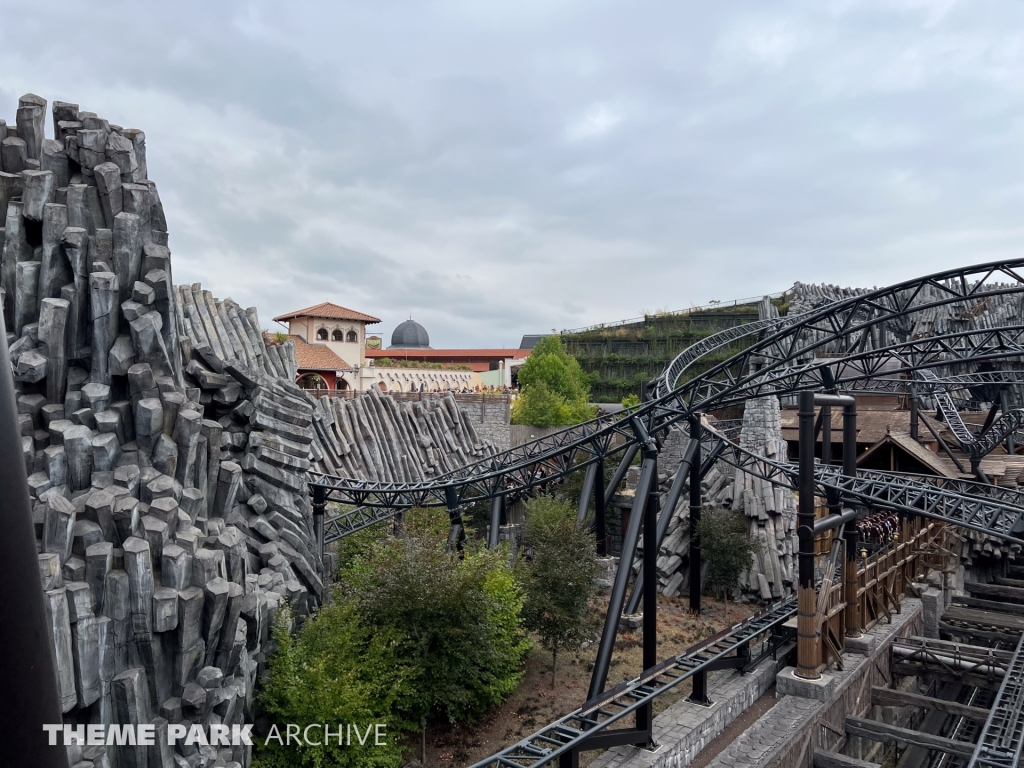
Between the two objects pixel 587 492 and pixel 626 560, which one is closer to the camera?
pixel 626 560

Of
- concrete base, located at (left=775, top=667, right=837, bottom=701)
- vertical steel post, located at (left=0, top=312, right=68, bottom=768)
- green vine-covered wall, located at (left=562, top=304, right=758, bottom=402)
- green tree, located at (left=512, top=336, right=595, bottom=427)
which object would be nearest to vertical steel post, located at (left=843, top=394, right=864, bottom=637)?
concrete base, located at (left=775, top=667, right=837, bottom=701)

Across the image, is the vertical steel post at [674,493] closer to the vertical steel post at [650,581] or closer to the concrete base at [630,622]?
the vertical steel post at [650,581]

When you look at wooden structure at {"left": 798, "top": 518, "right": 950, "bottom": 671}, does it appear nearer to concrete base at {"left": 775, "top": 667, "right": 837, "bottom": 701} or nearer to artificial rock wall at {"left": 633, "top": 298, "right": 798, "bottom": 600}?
concrete base at {"left": 775, "top": 667, "right": 837, "bottom": 701}

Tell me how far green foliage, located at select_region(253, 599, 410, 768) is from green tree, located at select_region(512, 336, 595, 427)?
25.3m

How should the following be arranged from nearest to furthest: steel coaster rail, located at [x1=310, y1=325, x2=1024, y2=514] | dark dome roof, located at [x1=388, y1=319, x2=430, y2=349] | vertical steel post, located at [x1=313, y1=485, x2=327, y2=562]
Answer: steel coaster rail, located at [x1=310, y1=325, x2=1024, y2=514] → vertical steel post, located at [x1=313, y1=485, x2=327, y2=562] → dark dome roof, located at [x1=388, y1=319, x2=430, y2=349]

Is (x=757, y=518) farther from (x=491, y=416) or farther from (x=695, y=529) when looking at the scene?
(x=491, y=416)

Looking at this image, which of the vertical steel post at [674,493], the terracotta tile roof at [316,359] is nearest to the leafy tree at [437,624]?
the vertical steel post at [674,493]

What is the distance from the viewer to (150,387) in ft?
32.1

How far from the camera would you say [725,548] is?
21.6m

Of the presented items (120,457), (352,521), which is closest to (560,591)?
(352,521)

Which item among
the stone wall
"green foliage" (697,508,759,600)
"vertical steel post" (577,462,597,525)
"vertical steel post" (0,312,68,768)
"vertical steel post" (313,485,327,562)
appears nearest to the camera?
"vertical steel post" (0,312,68,768)

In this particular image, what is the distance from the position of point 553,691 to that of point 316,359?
83.8ft

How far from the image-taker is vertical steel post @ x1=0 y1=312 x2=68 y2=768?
1.27 metres

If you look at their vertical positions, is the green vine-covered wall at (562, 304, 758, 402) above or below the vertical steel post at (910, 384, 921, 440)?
above
